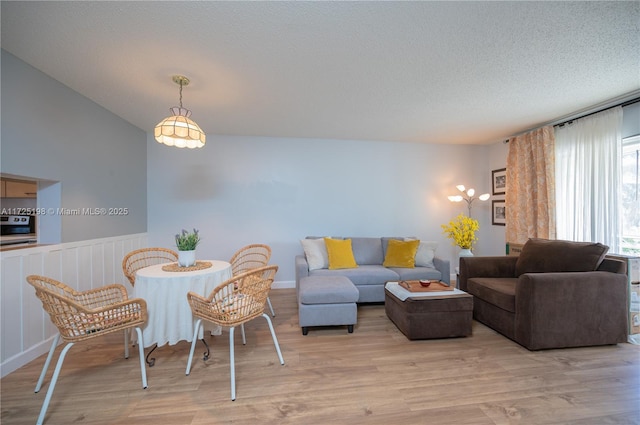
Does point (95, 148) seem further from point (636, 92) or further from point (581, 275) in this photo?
point (636, 92)

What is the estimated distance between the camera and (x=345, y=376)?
186 centimetres

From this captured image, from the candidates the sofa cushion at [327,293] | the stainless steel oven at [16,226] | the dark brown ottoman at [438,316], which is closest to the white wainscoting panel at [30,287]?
the stainless steel oven at [16,226]

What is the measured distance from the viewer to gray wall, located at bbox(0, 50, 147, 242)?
6.48ft

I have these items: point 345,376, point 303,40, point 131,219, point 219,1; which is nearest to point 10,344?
point 131,219

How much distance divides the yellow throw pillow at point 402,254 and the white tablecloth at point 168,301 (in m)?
2.57

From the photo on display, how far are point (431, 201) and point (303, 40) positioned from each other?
364 cm

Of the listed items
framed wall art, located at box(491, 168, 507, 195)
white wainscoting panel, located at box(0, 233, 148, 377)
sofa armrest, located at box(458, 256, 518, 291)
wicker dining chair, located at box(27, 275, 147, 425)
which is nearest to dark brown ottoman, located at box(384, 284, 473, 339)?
sofa armrest, located at box(458, 256, 518, 291)

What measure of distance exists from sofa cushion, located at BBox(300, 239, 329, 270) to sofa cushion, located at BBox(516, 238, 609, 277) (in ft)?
7.83

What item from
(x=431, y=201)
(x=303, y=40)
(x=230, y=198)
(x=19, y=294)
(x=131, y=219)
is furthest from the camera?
(x=431, y=201)

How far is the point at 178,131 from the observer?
200 centimetres

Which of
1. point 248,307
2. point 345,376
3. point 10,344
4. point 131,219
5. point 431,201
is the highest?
point 431,201

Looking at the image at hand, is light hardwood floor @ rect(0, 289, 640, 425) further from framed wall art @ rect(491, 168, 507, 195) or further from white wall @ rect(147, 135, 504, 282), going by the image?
framed wall art @ rect(491, 168, 507, 195)

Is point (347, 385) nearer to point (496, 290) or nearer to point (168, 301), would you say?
point (168, 301)

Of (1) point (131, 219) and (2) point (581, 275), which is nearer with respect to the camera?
(2) point (581, 275)
